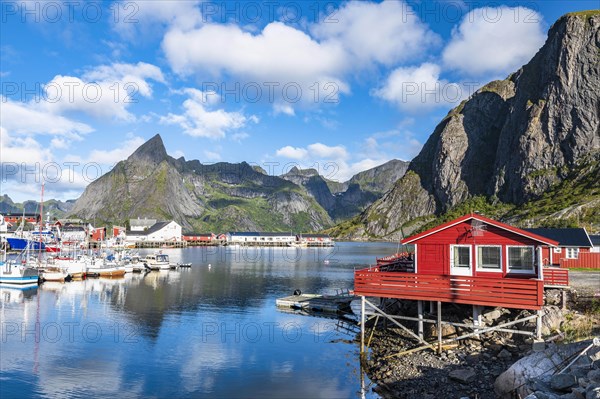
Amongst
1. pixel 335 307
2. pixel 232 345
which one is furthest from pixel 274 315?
pixel 232 345

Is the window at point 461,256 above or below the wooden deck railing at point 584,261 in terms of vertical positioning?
above

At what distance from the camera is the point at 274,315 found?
53.9 meters

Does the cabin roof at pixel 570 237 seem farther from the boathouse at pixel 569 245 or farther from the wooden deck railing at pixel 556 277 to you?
the wooden deck railing at pixel 556 277

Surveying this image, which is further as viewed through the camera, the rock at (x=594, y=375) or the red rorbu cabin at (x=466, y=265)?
the red rorbu cabin at (x=466, y=265)

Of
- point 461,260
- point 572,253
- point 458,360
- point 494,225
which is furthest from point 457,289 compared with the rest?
point 572,253

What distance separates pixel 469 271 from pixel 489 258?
1775 millimetres

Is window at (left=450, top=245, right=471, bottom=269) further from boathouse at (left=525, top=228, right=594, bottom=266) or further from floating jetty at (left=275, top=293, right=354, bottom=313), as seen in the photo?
boathouse at (left=525, top=228, right=594, bottom=266)

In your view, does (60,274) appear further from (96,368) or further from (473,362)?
(473,362)

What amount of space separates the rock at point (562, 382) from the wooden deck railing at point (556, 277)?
19915 mm

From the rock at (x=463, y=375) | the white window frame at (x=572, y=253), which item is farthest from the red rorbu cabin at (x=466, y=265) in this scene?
the white window frame at (x=572, y=253)

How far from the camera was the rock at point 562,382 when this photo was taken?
18203 mm

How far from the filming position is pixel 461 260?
34500 millimetres

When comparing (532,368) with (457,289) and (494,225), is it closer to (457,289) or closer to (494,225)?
(457,289)

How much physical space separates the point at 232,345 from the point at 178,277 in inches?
2186
